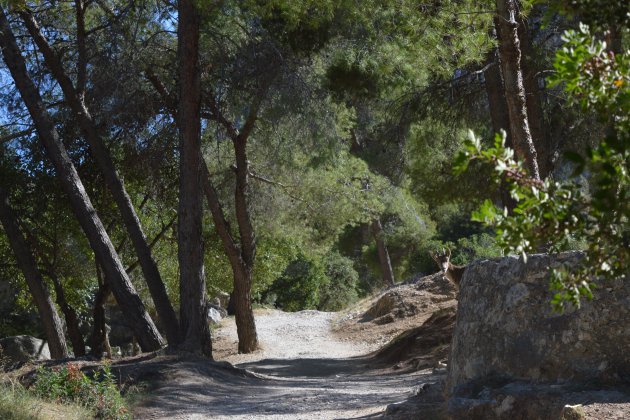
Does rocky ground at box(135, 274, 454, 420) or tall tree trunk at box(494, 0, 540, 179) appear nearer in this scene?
rocky ground at box(135, 274, 454, 420)

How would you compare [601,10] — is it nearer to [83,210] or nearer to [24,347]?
[83,210]

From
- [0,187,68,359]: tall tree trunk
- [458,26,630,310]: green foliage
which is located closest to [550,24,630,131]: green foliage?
[458,26,630,310]: green foliage

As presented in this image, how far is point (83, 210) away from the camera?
1223cm

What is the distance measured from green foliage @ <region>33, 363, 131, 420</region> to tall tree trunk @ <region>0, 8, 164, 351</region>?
4031 millimetres

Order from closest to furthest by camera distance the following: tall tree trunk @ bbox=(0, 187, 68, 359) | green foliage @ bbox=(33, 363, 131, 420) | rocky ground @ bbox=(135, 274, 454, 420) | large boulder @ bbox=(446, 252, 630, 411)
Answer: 1. large boulder @ bbox=(446, 252, 630, 411)
2. green foliage @ bbox=(33, 363, 131, 420)
3. rocky ground @ bbox=(135, 274, 454, 420)
4. tall tree trunk @ bbox=(0, 187, 68, 359)

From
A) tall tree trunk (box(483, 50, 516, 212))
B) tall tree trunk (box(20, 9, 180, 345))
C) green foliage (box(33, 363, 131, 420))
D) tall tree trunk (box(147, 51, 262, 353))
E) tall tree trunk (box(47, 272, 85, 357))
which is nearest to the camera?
green foliage (box(33, 363, 131, 420))

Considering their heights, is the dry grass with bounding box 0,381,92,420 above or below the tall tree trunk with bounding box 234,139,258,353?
below

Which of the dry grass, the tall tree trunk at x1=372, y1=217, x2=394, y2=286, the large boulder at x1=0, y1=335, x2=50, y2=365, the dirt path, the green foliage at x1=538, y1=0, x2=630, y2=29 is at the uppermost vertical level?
the tall tree trunk at x1=372, y1=217, x2=394, y2=286

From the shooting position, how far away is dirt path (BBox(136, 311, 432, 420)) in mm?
8344

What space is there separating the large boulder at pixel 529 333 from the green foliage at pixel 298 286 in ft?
99.2

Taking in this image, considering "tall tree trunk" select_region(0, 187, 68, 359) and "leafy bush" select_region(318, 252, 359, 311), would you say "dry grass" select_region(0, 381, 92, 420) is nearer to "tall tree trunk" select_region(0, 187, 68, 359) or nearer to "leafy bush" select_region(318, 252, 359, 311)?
"tall tree trunk" select_region(0, 187, 68, 359)

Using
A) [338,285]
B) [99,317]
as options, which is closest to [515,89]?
[99,317]

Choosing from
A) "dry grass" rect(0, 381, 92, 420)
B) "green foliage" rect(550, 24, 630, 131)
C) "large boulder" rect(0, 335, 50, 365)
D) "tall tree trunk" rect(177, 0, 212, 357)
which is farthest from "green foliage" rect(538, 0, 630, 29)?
"large boulder" rect(0, 335, 50, 365)

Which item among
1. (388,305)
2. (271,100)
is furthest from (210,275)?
(271,100)
